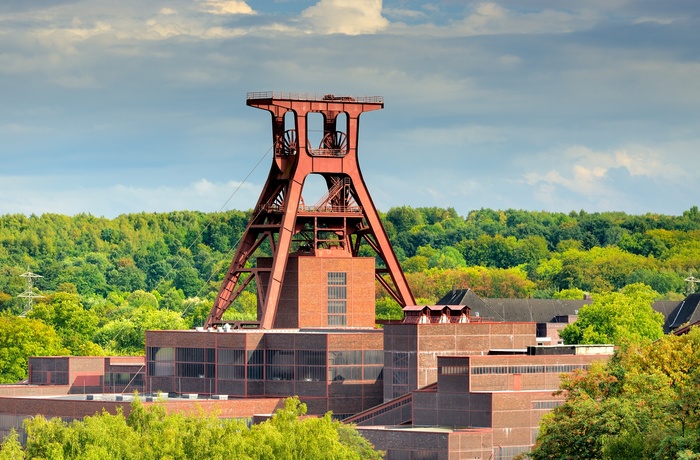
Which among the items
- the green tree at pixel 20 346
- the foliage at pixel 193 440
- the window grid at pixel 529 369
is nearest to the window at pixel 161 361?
the foliage at pixel 193 440

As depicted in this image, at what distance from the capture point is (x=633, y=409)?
10081 cm

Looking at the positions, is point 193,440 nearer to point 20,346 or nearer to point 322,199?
point 322,199

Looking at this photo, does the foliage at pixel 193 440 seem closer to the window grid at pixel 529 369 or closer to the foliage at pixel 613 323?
the window grid at pixel 529 369

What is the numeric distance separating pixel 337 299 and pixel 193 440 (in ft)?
133

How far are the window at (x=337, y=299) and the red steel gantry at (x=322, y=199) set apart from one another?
1889 millimetres

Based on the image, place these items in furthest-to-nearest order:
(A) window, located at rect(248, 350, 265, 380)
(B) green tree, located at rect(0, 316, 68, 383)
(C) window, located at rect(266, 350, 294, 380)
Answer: (B) green tree, located at rect(0, 316, 68, 383), (A) window, located at rect(248, 350, 265, 380), (C) window, located at rect(266, 350, 294, 380)

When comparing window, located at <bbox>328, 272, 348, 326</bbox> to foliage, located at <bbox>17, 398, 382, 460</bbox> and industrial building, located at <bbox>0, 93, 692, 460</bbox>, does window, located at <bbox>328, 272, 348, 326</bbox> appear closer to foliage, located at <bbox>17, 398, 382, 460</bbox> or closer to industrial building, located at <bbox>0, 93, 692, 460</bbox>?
industrial building, located at <bbox>0, 93, 692, 460</bbox>

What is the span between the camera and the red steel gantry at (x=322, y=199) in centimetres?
14438

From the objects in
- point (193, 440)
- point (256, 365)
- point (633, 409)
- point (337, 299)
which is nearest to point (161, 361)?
point (256, 365)

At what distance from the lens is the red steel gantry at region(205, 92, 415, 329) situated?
144m

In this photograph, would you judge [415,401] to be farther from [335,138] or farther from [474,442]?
[335,138]

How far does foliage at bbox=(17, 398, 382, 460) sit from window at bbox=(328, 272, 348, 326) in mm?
30190

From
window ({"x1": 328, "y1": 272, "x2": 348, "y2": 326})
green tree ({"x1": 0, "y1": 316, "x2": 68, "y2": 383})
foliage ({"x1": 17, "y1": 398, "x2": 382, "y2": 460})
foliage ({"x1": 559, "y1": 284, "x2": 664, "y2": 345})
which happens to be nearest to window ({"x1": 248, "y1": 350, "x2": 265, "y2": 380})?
window ({"x1": 328, "y1": 272, "x2": 348, "y2": 326})

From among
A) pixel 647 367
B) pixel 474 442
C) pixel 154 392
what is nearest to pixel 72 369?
pixel 154 392
